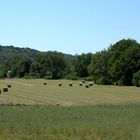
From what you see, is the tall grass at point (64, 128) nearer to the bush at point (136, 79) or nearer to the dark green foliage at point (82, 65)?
the bush at point (136, 79)

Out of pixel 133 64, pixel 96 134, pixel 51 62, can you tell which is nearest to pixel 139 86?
pixel 133 64

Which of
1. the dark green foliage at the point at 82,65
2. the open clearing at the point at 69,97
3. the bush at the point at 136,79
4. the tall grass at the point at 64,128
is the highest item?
the dark green foliage at the point at 82,65

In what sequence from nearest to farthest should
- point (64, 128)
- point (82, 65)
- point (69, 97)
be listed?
1. point (64, 128)
2. point (69, 97)
3. point (82, 65)

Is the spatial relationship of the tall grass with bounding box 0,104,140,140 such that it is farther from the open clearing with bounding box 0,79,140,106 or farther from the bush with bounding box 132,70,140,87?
the bush with bounding box 132,70,140,87

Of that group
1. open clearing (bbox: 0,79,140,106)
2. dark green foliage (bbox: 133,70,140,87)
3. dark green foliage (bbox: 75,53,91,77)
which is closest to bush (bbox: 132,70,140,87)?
dark green foliage (bbox: 133,70,140,87)

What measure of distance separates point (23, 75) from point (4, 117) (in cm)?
15578

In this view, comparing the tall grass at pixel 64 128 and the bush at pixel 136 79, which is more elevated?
the bush at pixel 136 79

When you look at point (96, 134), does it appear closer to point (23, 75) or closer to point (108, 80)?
point (108, 80)

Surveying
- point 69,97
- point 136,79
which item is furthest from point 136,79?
point 69,97

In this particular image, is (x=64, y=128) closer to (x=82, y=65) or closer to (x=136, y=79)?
(x=136, y=79)

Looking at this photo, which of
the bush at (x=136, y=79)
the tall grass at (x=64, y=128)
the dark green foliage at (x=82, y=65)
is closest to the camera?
the tall grass at (x=64, y=128)

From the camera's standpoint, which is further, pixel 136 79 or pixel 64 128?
pixel 136 79

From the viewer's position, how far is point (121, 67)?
101 m

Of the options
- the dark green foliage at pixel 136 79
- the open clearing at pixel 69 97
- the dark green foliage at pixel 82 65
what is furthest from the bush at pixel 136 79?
the dark green foliage at pixel 82 65
